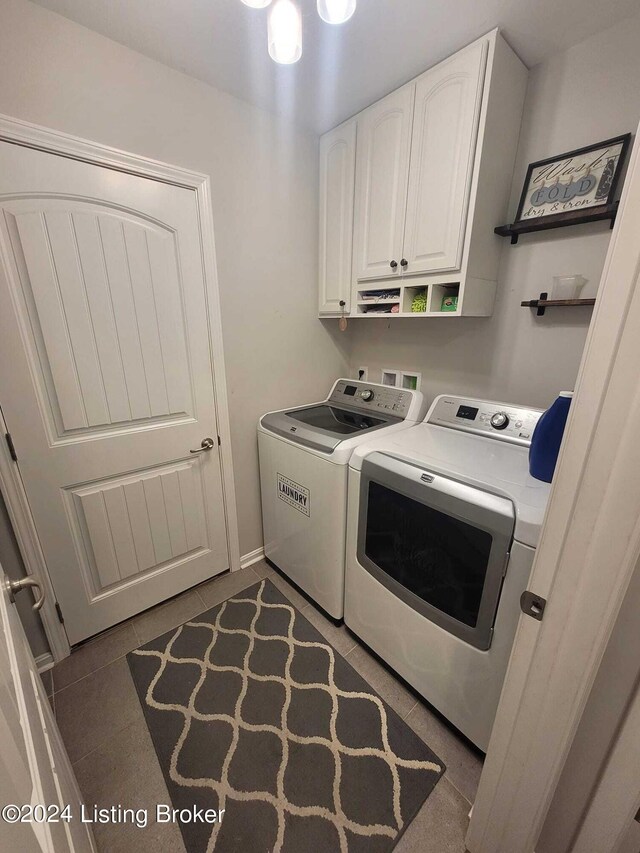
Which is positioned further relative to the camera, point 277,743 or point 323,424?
point 323,424

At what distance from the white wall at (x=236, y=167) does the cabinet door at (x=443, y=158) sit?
66 cm

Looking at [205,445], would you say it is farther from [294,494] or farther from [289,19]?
[289,19]

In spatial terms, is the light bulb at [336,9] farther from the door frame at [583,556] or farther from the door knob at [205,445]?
the door knob at [205,445]

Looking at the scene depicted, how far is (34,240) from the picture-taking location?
1.22 m

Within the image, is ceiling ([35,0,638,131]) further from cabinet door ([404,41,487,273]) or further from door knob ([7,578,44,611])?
door knob ([7,578,44,611])

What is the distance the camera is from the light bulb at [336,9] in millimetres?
824

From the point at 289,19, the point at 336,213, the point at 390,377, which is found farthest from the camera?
the point at 390,377

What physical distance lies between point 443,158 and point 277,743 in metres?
2.33

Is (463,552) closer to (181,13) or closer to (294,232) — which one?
(294,232)

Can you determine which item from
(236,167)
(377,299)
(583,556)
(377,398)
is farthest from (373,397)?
(583,556)

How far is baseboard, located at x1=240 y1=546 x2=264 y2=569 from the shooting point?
213 cm

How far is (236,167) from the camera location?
63.7 inches

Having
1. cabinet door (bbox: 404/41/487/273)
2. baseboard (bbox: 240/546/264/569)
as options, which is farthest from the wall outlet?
baseboard (bbox: 240/546/264/569)

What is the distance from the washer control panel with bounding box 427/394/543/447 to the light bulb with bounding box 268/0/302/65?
1375 mm
